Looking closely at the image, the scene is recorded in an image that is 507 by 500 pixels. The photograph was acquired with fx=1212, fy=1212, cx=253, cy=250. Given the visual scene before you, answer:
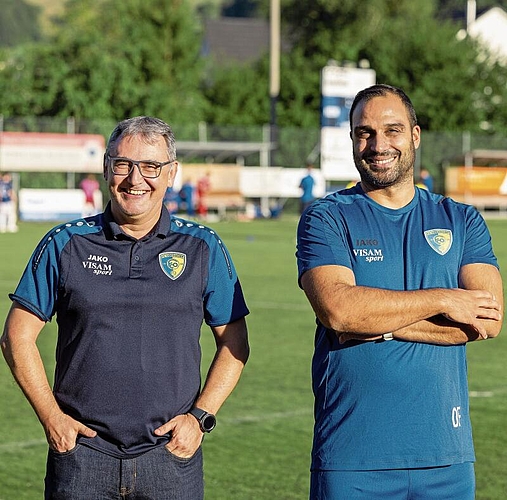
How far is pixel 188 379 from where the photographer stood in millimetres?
4297

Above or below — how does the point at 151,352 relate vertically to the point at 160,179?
below

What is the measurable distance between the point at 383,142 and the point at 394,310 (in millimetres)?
639

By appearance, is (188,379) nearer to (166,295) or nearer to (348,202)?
(166,295)

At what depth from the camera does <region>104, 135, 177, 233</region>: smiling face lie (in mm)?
4250

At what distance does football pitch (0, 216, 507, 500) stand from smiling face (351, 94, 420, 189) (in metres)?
3.17

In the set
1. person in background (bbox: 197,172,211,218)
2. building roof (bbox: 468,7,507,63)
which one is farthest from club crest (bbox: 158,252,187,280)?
building roof (bbox: 468,7,507,63)

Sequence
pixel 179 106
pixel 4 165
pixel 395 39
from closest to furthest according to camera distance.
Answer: pixel 4 165
pixel 179 106
pixel 395 39

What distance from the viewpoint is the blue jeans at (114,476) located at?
4168 millimetres

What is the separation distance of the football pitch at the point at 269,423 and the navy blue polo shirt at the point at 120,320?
297 cm

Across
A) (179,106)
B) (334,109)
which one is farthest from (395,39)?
(334,109)

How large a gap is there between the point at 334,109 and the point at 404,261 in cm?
3548

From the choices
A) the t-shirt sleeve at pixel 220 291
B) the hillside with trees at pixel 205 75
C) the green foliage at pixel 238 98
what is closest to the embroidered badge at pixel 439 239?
the t-shirt sleeve at pixel 220 291

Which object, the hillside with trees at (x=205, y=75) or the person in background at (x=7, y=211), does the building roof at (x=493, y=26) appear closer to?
the hillside with trees at (x=205, y=75)

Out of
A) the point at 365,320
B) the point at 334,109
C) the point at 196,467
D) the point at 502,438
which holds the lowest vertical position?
the point at 502,438
